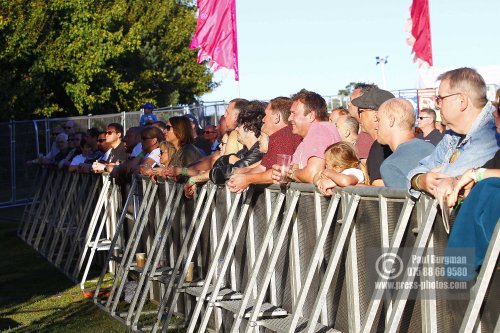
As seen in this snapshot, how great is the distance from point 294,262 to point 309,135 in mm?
931

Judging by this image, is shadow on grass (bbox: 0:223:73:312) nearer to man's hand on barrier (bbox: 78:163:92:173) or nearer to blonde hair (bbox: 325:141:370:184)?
man's hand on barrier (bbox: 78:163:92:173)

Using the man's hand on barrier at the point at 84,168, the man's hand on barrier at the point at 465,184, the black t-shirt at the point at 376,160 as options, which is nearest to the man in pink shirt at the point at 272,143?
the black t-shirt at the point at 376,160

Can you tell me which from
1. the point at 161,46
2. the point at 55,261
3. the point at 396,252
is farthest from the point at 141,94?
the point at 396,252

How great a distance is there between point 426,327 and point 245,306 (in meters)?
2.97

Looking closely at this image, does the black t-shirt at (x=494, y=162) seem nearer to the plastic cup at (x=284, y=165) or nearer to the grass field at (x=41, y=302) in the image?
the plastic cup at (x=284, y=165)

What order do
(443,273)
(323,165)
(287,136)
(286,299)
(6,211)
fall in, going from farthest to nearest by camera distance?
(6,211) → (287,136) → (286,299) → (323,165) → (443,273)

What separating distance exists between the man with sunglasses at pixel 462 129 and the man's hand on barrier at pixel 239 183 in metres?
2.62

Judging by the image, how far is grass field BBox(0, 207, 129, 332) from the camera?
1212 centimetres

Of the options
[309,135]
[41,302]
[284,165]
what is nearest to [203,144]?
[41,302]

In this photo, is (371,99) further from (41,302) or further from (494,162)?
(41,302)

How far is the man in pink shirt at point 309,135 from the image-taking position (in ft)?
25.1

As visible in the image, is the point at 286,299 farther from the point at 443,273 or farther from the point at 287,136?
the point at 443,273

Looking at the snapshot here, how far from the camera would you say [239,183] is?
8.65 m

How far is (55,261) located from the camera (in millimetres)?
18312
